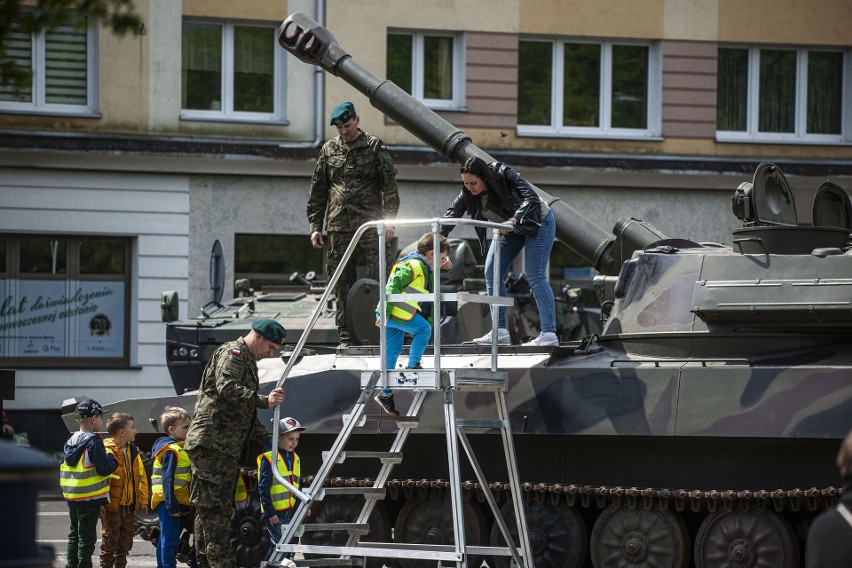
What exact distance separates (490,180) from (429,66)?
12.6m

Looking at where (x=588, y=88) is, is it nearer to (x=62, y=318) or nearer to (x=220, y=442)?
(x=62, y=318)

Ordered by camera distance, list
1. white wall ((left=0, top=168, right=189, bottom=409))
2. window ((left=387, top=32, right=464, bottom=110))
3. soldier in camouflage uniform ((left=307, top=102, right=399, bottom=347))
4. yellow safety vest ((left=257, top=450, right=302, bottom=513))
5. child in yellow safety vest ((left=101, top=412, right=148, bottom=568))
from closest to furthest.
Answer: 1. yellow safety vest ((left=257, top=450, right=302, bottom=513))
2. child in yellow safety vest ((left=101, top=412, right=148, bottom=568))
3. soldier in camouflage uniform ((left=307, top=102, right=399, bottom=347))
4. white wall ((left=0, top=168, right=189, bottom=409))
5. window ((left=387, top=32, right=464, bottom=110))

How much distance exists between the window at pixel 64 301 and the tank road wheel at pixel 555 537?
1258 cm

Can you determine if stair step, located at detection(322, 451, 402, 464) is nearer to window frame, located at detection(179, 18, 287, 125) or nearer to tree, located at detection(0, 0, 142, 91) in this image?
tree, located at detection(0, 0, 142, 91)

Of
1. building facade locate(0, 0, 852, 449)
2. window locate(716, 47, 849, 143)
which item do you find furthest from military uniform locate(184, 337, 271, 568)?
window locate(716, 47, 849, 143)

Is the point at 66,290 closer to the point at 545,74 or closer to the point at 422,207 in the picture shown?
the point at 422,207

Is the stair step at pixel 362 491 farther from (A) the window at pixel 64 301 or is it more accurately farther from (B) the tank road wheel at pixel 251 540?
(A) the window at pixel 64 301

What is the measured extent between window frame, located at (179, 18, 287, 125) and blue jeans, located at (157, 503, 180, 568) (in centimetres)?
1226

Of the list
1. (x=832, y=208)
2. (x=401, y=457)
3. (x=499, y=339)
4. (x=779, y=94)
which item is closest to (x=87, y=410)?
(x=401, y=457)

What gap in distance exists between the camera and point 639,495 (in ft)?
32.9

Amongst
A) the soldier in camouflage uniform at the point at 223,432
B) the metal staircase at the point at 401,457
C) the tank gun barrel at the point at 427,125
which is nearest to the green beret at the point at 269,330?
the soldier in camouflage uniform at the point at 223,432

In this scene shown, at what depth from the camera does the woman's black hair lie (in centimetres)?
1036

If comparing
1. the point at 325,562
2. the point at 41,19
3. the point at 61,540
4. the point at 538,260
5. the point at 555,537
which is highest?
the point at 41,19

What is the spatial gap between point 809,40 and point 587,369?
14.6 m
